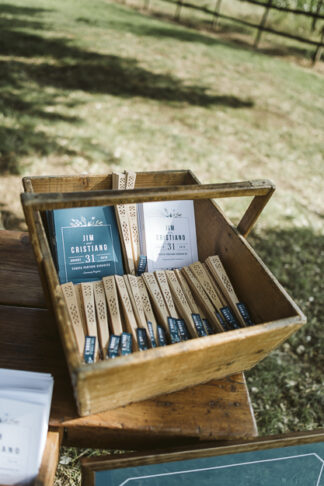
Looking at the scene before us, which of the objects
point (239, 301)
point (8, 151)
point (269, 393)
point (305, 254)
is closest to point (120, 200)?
point (239, 301)

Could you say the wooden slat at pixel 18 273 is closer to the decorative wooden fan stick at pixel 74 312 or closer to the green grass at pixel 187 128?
the decorative wooden fan stick at pixel 74 312

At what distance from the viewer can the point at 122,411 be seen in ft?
3.05

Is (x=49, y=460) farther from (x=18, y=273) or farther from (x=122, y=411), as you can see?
(x=18, y=273)

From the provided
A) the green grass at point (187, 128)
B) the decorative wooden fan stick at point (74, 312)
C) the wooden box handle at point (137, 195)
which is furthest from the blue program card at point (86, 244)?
the green grass at point (187, 128)

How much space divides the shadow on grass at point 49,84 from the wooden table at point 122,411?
7.85 ft

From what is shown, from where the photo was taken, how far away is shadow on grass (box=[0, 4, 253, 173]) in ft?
11.7

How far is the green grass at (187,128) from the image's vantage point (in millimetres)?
2299

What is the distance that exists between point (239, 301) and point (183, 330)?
21 cm

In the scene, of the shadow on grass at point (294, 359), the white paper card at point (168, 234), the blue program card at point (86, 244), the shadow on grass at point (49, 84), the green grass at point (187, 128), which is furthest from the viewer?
the shadow on grass at point (49, 84)

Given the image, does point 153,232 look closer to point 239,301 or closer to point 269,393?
point 239,301

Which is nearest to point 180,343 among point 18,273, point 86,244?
point 86,244

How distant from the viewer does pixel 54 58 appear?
18.7 feet

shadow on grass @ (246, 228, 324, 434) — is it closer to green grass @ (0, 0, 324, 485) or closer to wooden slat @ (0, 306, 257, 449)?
green grass @ (0, 0, 324, 485)

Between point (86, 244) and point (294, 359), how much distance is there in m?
1.64
